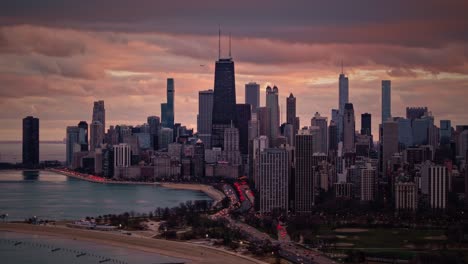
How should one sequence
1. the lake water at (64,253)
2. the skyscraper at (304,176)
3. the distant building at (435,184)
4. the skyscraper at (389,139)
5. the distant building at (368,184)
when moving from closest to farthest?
the lake water at (64,253) → the skyscraper at (304,176) → the distant building at (435,184) → the distant building at (368,184) → the skyscraper at (389,139)

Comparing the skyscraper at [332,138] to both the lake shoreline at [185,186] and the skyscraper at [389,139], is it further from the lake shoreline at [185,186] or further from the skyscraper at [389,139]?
the lake shoreline at [185,186]

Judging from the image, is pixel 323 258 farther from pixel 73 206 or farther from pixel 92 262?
pixel 73 206

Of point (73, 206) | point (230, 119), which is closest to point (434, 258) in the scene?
point (73, 206)

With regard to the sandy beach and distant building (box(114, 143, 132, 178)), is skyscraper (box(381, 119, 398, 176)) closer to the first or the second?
distant building (box(114, 143, 132, 178))

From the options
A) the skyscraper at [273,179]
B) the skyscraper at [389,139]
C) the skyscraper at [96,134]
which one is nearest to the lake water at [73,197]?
the skyscraper at [273,179]

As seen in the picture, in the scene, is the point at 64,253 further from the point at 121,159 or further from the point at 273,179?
the point at 121,159

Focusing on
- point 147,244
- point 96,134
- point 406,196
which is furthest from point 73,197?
point 96,134
